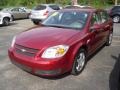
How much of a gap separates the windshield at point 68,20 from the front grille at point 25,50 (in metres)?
1.41

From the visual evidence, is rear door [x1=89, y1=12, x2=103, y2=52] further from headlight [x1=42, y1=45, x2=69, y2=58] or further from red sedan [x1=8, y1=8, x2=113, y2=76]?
headlight [x1=42, y1=45, x2=69, y2=58]

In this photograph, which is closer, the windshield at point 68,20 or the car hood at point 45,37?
the car hood at point 45,37

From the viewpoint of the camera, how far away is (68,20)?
5.81m

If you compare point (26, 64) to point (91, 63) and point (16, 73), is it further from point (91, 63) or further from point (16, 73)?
point (91, 63)

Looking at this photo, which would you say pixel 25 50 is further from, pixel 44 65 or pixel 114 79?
pixel 114 79

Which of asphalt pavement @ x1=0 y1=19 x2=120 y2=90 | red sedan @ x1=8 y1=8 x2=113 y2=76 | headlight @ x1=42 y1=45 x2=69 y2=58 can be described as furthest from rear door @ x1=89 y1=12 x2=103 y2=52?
headlight @ x1=42 y1=45 x2=69 y2=58

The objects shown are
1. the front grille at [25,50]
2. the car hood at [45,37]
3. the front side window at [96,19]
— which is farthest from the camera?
the front side window at [96,19]

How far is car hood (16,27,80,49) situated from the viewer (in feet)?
14.8

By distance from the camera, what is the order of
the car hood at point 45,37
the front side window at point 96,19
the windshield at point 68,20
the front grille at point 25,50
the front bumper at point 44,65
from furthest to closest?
1. the front side window at point 96,19
2. the windshield at point 68,20
3. the car hood at point 45,37
4. the front grille at point 25,50
5. the front bumper at point 44,65

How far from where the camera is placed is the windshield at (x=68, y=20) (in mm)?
5570

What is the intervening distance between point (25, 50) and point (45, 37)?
579mm

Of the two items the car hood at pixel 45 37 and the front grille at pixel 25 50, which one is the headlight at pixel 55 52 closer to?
the car hood at pixel 45 37

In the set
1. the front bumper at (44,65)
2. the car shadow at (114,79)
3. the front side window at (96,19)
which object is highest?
the front side window at (96,19)

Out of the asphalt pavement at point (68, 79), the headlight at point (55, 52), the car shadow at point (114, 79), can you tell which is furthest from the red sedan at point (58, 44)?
the car shadow at point (114, 79)
